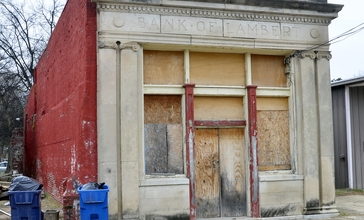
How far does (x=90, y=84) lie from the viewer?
32.7 ft

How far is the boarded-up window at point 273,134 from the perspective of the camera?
37.0 feet

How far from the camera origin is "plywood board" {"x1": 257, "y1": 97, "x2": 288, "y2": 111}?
1138cm

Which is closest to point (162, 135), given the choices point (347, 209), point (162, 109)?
point (162, 109)

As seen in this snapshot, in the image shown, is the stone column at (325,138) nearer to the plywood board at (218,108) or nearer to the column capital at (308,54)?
the column capital at (308,54)

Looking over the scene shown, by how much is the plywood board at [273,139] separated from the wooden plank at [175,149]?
2.03 meters

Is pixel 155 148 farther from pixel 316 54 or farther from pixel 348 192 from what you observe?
pixel 348 192

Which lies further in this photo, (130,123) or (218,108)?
(218,108)

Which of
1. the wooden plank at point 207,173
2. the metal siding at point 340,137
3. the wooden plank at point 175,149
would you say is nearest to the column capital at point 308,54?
the wooden plank at point 207,173

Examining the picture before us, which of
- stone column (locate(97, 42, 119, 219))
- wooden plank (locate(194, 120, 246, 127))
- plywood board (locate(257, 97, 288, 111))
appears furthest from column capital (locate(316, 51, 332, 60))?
stone column (locate(97, 42, 119, 219))

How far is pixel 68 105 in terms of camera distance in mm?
12375

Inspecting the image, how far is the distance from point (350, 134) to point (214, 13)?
27.4 ft

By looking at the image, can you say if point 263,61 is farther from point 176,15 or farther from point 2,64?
point 2,64

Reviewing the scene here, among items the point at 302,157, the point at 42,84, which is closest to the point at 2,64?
the point at 42,84

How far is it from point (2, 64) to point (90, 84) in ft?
101
